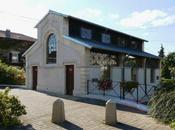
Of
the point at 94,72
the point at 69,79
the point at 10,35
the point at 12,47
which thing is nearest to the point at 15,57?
the point at 12,47

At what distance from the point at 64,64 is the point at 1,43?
22.6 m

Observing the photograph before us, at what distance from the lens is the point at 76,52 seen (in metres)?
20.7

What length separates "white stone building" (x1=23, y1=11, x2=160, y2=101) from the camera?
66.9 ft

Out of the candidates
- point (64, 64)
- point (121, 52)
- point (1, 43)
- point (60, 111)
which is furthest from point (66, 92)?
point (1, 43)

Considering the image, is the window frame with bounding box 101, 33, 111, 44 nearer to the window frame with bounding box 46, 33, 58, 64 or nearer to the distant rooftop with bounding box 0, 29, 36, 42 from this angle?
the window frame with bounding box 46, 33, 58, 64

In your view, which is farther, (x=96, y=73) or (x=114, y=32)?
(x=114, y=32)

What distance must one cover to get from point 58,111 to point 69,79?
34.8 ft

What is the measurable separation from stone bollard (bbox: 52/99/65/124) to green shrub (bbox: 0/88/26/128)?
3.95 ft

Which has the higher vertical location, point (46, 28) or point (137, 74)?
point (46, 28)

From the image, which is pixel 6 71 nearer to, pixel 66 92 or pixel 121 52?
pixel 66 92

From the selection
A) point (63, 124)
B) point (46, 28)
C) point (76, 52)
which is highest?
point (46, 28)

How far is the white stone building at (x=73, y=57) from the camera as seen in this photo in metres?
20.4

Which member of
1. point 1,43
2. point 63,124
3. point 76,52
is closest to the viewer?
point 63,124

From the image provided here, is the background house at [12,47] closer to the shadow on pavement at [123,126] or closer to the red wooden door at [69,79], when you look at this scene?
the red wooden door at [69,79]
